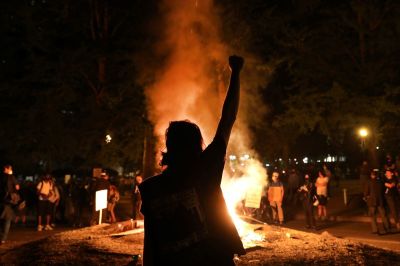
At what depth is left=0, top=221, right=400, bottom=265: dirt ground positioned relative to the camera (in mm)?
→ 7203

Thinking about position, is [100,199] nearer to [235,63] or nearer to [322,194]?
[322,194]

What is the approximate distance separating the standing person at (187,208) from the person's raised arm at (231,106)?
12cm

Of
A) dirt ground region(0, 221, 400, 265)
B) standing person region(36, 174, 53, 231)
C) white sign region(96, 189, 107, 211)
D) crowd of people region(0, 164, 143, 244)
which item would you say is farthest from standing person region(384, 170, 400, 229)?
standing person region(36, 174, 53, 231)

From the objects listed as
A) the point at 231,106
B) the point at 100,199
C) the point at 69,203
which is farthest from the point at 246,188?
the point at 231,106

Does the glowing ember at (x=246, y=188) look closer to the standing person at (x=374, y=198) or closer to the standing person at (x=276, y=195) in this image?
the standing person at (x=276, y=195)

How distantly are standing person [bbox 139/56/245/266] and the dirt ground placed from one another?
5.15 meters

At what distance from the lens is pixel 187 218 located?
2.06m

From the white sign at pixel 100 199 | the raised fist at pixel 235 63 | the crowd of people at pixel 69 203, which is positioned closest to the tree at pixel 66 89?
the crowd of people at pixel 69 203

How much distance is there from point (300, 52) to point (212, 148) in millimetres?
17230

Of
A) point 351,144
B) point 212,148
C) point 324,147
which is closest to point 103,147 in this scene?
point 212,148

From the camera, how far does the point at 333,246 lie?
324 inches

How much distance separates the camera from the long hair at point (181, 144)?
2207 millimetres

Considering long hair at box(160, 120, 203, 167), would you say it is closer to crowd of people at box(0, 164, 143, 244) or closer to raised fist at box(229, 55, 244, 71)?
→ raised fist at box(229, 55, 244, 71)

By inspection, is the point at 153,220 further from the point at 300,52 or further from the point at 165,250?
the point at 300,52
